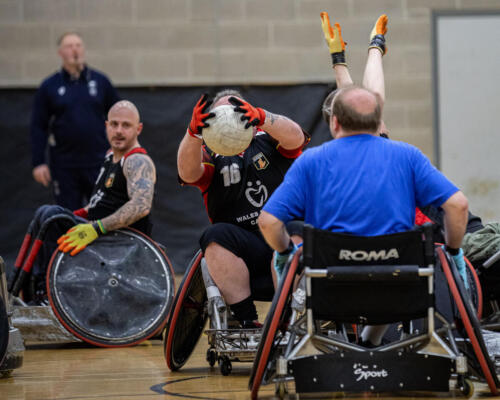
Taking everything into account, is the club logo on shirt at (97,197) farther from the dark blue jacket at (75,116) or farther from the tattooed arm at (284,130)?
the dark blue jacket at (75,116)

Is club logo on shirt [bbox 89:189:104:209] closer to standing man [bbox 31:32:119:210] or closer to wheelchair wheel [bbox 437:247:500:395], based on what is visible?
standing man [bbox 31:32:119:210]

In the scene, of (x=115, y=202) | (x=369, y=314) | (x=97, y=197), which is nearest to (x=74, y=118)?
(x=97, y=197)

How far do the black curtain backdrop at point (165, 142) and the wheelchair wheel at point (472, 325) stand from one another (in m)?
6.62

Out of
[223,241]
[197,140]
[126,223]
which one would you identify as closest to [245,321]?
[223,241]

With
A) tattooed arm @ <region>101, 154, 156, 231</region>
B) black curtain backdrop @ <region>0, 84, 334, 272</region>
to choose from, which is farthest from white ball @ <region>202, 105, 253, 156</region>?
black curtain backdrop @ <region>0, 84, 334, 272</region>

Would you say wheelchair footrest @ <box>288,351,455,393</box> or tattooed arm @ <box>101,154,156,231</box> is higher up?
tattooed arm @ <box>101,154,156,231</box>

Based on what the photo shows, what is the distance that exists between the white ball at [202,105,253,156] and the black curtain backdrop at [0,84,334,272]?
235 inches

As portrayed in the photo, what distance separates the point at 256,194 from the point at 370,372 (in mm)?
1465

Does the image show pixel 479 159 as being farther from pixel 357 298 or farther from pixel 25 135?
pixel 357 298

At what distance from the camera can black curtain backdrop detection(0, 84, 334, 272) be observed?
966cm

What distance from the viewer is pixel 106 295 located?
18.3 ft

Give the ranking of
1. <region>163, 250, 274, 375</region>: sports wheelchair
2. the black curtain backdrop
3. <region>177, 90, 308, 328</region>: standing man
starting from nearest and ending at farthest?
<region>163, 250, 274, 375</region>: sports wheelchair → <region>177, 90, 308, 328</region>: standing man → the black curtain backdrop

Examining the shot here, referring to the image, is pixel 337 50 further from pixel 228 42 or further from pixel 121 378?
pixel 228 42

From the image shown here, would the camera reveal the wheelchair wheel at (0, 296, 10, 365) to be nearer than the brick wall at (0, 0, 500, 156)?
Yes
